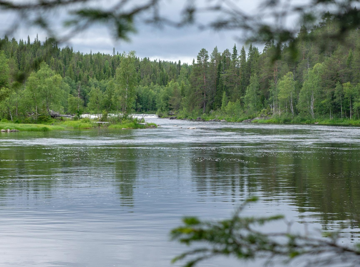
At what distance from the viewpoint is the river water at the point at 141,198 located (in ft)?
33.5

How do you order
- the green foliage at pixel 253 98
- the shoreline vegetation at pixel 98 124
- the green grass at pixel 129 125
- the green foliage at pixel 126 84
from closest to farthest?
the shoreline vegetation at pixel 98 124 → the green grass at pixel 129 125 → the green foliage at pixel 126 84 → the green foliage at pixel 253 98

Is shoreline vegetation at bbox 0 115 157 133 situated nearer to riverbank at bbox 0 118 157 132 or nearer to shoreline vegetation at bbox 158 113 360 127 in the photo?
riverbank at bbox 0 118 157 132

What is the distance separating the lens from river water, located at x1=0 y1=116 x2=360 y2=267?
10203 mm

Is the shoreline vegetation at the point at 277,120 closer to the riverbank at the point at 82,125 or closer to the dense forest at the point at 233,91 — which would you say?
the dense forest at the point at 233,91

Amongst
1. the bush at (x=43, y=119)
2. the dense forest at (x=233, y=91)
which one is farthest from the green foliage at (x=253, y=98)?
the bush at (x=43, y=119)

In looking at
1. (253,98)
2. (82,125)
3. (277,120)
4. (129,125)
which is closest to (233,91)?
(253,98)

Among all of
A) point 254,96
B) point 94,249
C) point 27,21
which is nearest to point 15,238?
point 94,249

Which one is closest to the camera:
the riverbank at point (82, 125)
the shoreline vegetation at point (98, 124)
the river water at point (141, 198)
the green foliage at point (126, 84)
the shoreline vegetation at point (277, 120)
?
the river water at point (141, 198)

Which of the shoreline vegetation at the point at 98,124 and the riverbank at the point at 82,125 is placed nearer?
the riverbank at the point at 82,125

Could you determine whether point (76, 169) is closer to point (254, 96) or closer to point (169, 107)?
point (254, 96)

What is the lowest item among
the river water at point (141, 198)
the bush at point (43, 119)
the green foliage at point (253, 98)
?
the river water at point (141, 198)

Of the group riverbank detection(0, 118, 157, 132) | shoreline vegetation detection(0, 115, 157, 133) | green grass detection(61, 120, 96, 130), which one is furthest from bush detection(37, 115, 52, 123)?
green grass detection(61, 120, 96, 130)

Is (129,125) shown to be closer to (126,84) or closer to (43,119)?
(126,84)

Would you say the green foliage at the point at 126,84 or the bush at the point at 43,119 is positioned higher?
the green foliage at the point at 126,84
